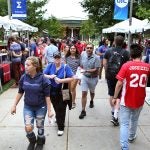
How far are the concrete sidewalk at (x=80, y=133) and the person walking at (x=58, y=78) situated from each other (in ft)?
1.09

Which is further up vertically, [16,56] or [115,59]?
[115,59]

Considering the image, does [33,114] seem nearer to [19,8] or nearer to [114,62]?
[114,62]

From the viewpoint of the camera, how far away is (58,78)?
255 inches

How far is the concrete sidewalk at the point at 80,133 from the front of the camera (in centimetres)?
608

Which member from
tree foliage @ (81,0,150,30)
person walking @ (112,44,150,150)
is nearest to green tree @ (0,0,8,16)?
tree foliage @ (81,0,150,30)

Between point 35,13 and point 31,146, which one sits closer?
point 31,146

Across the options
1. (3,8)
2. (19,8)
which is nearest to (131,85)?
(19,8)

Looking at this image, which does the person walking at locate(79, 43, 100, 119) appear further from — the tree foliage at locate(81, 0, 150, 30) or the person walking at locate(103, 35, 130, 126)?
the tree foliage at locate(81, 0, 150, 30)

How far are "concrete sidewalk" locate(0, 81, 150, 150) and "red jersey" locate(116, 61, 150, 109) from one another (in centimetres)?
102

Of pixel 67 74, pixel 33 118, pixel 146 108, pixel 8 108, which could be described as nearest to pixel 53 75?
pixel 67 74

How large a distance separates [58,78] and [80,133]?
116 centimetres

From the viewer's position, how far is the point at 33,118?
18.3ft

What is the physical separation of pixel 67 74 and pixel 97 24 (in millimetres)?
26943

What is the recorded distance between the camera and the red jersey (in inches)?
206
